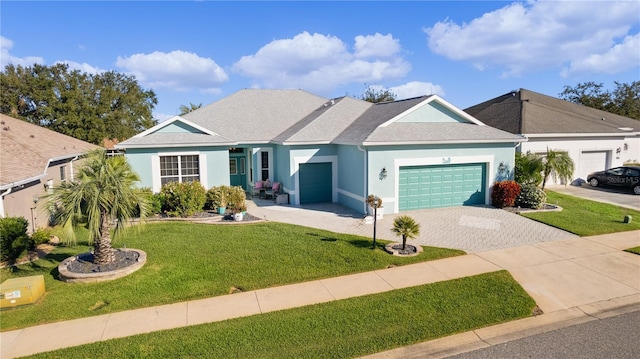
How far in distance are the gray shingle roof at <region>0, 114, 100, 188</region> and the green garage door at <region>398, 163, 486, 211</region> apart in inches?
573

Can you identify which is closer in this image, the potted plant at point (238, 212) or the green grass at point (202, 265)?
the green grass at point (202, 265)

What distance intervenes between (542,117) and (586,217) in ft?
34.5

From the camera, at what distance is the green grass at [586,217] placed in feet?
46.0

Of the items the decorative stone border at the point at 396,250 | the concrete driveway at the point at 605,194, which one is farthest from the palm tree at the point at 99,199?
the concrete driveway at the point at 605,194

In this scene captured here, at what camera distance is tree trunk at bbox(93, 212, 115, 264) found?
9.90 metres

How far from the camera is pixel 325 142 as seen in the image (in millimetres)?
18875

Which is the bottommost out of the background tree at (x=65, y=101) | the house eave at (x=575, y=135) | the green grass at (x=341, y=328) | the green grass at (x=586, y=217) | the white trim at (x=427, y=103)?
the green grass at (x=341, y=328)

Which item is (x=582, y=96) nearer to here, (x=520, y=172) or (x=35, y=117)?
(x=520, y=172)

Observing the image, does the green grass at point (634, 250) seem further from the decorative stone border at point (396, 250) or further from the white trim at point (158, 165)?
the white trim at point (158, 165)

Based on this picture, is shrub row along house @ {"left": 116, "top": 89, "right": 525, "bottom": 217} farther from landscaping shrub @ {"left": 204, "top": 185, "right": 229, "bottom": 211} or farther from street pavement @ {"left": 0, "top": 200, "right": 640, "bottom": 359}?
street pavement @ {"left": 0, "top": 200, "right": 640, "bottom": 359}

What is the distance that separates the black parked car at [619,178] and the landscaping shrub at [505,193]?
9.29 m

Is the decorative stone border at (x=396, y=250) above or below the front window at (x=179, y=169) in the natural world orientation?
below

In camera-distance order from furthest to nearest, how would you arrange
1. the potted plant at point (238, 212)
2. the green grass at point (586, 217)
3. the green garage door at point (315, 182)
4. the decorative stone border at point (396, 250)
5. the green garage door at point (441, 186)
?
the green garage door at point (315, 182), the green garage door at point (441, 186), the potted plant at point (238, 212), the green grass at point (586, 217), the decorative stone border at point (396, 250)

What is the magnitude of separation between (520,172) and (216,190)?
15.6 meters
